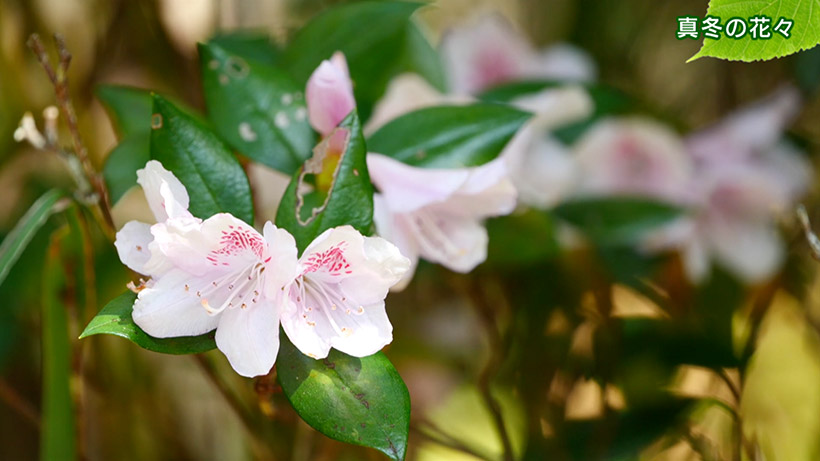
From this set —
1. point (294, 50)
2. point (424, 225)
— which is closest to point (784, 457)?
point (424, 225)

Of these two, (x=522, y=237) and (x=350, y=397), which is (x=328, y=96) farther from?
(x=522, y=237)

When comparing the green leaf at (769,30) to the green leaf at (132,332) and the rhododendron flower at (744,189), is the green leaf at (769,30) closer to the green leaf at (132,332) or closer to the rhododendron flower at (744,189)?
the green leaf at (132,332)

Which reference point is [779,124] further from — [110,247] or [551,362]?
[110,247]

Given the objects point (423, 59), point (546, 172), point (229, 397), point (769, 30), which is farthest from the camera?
point (546, 172)

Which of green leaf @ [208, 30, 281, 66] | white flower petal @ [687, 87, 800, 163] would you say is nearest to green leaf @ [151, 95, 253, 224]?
green leaf @ [208, 30, 281, 66]

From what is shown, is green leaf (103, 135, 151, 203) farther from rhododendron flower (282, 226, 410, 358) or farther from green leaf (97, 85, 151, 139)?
rhododendron flower (282, 226, 410, 358)

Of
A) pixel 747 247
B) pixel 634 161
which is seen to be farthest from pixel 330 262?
pixel 747 247
